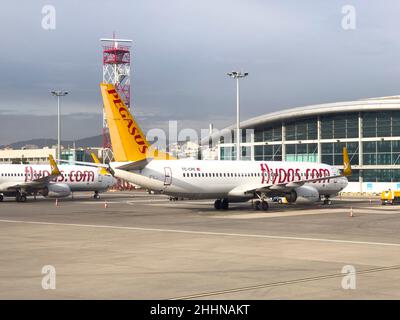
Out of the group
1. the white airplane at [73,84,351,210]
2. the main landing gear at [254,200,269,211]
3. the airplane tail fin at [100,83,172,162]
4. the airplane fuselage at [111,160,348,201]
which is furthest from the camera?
the main landing gear at [254,200,269,211]

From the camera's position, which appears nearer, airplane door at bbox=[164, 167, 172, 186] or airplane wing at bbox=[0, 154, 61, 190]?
airplane door at bbox=[164, 167, 172, 186]

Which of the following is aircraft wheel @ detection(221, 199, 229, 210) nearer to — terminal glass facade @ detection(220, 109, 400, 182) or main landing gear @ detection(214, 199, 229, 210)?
main landing gear @ detection(214, 199, 229, 210)

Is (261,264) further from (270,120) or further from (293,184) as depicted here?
(270,120)

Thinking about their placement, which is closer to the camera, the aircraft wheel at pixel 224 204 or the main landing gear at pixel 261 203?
the main landing gear at pixel 261 203

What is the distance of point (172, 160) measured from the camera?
45344mm

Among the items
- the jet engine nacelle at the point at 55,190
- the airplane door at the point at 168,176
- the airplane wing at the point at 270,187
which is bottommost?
the jet engine nacelle at the point at 55,190

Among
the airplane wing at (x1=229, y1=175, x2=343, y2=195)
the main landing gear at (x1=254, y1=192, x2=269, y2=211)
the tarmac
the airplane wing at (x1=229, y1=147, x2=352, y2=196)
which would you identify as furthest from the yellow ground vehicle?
the tarmac

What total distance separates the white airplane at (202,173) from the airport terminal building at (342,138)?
3244 cm

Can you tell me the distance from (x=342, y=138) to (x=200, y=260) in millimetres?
73699

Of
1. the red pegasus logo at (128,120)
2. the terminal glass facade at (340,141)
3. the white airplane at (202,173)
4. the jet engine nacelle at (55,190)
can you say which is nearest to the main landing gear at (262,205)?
the white airplane at (202,173)

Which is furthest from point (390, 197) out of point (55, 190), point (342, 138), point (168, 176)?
point (55, 190)

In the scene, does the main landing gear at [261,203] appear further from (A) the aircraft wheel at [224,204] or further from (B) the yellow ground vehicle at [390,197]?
(B) the yellow ground vehicle at [390,197]

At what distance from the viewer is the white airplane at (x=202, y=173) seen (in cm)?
4228

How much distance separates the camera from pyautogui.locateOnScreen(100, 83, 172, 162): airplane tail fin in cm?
4209
